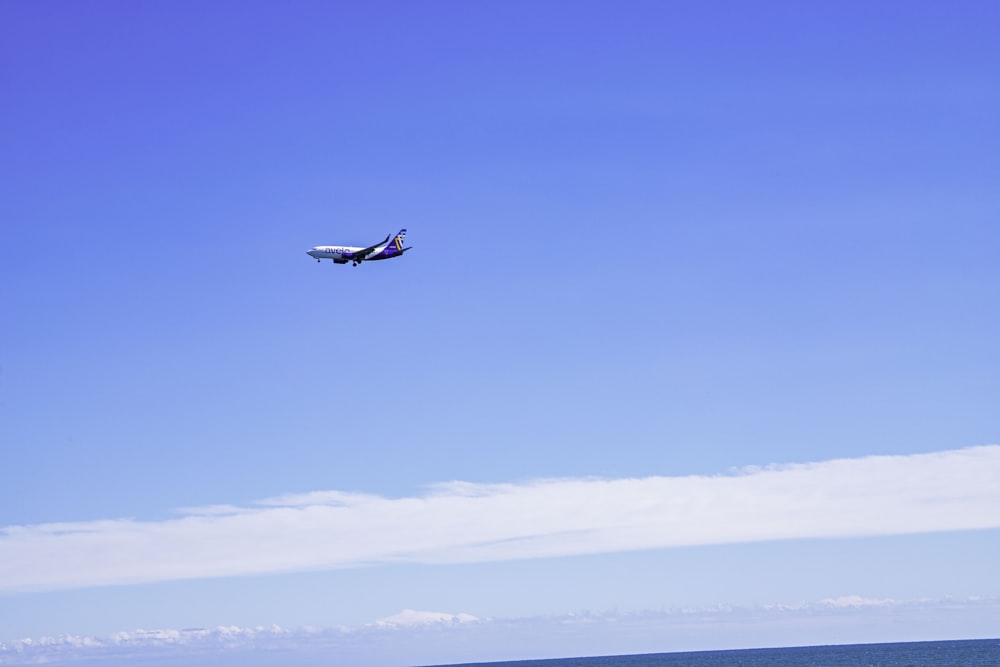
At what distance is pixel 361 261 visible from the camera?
18512 cm

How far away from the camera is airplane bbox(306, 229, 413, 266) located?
184312mm

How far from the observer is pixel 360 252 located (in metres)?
184

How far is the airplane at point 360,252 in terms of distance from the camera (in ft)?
605
